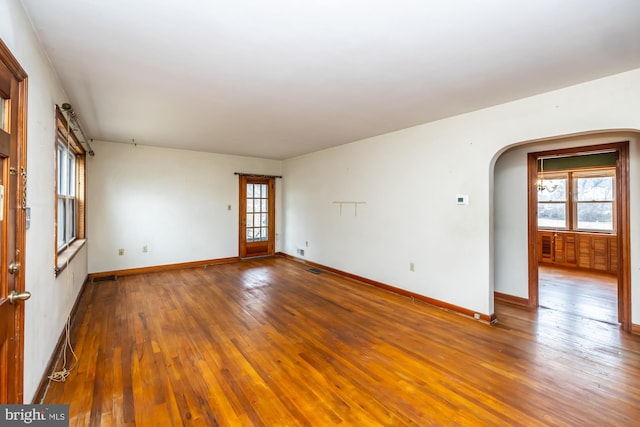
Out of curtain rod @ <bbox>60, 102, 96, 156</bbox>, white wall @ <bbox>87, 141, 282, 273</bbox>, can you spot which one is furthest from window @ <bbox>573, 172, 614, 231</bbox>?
curtain rod @ <bbox>60, 102, 96, 156</bbox>

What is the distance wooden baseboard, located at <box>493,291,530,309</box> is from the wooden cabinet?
2.88m

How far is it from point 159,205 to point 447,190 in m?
5.19

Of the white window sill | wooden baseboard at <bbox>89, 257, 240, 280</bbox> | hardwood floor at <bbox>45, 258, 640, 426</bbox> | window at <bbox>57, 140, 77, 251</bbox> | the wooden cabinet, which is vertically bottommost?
hardwood floor at <bbox>45, 258, 640, 426</bbox>

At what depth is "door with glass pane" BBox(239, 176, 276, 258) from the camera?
21.9ft

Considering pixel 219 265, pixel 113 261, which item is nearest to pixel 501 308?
pixel 219 265

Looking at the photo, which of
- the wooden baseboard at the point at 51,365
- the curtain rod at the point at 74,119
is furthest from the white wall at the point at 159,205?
the wooden baseboard at the point at 51,365

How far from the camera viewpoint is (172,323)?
320 cm

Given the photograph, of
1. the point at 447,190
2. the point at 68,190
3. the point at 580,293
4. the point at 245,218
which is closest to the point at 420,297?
the point at 447,190

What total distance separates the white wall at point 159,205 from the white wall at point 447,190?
8.19ft

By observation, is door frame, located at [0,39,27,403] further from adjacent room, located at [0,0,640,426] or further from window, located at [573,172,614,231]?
window, located at [573,172,614,231]

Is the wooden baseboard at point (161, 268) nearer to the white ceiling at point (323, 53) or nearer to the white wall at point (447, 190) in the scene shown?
the white wall at point (447, 190)

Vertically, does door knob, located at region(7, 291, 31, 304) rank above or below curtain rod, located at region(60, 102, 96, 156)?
below

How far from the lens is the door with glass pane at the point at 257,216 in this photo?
6668 millimetres

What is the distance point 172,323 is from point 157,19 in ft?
9.55
